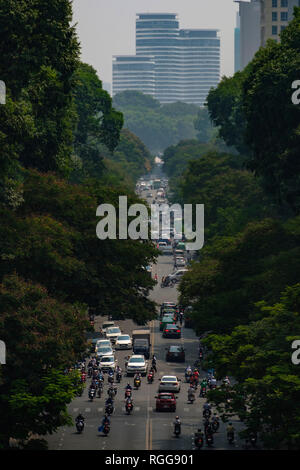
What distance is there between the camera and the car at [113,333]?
313 ft

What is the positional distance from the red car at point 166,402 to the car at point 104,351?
17.8 m

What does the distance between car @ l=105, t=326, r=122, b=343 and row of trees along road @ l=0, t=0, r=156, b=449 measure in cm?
2171

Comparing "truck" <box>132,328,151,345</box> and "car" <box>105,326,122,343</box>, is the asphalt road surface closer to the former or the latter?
"truck" <box>132,328,151,345</box>

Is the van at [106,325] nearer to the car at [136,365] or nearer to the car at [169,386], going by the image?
the car at [136,365]

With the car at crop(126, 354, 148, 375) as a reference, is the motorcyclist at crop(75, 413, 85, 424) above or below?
below

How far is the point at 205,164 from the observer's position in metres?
126

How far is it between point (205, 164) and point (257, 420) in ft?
260

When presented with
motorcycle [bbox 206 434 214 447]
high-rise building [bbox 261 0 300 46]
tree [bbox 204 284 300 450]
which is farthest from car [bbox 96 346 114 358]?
high-rise building [bbox 261 0 300 46]

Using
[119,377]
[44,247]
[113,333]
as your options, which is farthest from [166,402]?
[113,333]

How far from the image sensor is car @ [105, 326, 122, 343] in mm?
95400

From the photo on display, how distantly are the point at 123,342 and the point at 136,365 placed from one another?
465 inches

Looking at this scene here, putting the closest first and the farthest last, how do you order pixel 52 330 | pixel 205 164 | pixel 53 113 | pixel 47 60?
pixel 52 330 < pixel 47 60 < pixel 53 113 < pixel 205 164
